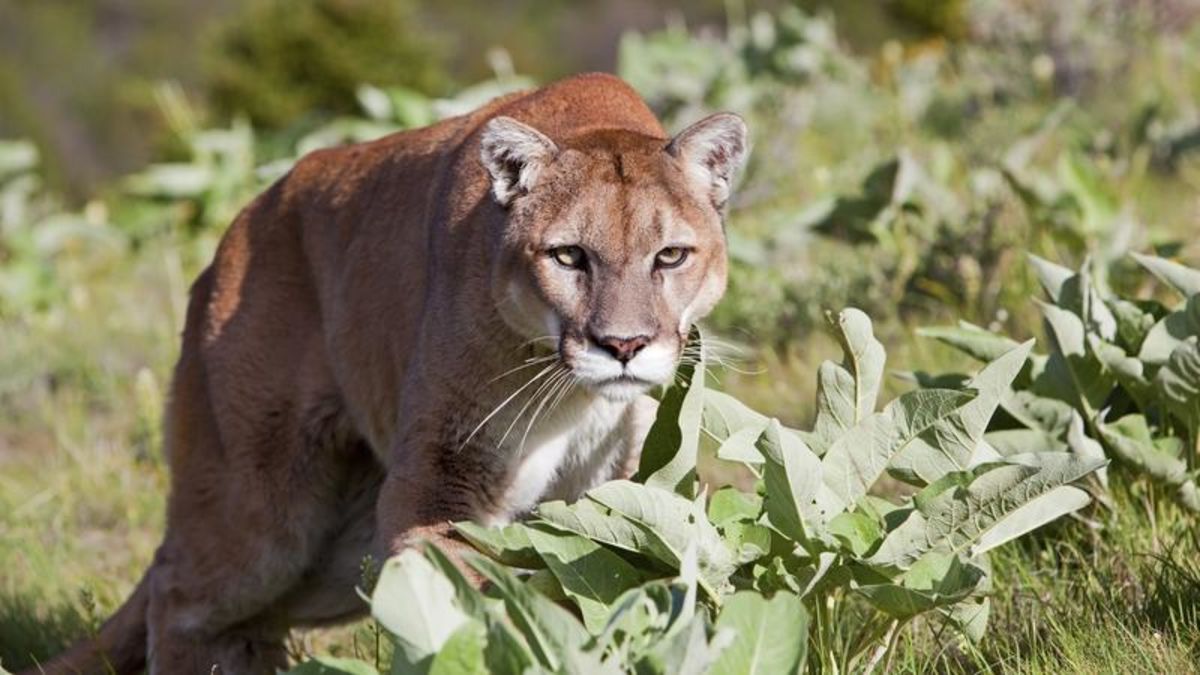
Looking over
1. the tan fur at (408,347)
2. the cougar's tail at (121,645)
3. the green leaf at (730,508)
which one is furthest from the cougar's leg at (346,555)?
the green leaf at (730,508)

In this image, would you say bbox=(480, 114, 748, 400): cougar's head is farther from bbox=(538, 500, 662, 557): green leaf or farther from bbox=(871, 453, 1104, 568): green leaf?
bbox=(871, 453, 1104, 568): green leaf

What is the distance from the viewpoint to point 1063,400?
482cm

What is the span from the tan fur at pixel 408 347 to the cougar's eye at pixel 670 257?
0.03 meters

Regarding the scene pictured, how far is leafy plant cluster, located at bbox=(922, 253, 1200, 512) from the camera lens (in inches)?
182

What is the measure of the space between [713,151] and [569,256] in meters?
0.51

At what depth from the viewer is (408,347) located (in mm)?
4887

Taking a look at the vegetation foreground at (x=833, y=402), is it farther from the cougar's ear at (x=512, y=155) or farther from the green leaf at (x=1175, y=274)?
the cougar's ear at (x=512, y=155)

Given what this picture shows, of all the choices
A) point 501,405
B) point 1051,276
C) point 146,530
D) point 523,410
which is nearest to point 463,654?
point 501,405

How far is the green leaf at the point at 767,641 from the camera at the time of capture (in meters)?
3.20

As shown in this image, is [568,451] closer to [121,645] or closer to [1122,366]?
[1122,366]

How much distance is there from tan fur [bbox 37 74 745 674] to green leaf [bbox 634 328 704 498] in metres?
0.13

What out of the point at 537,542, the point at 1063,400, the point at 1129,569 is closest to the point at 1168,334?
the point at 1063,400

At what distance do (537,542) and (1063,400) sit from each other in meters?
1.81

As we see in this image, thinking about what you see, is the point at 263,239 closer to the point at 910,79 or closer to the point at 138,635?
the point at 138,635
